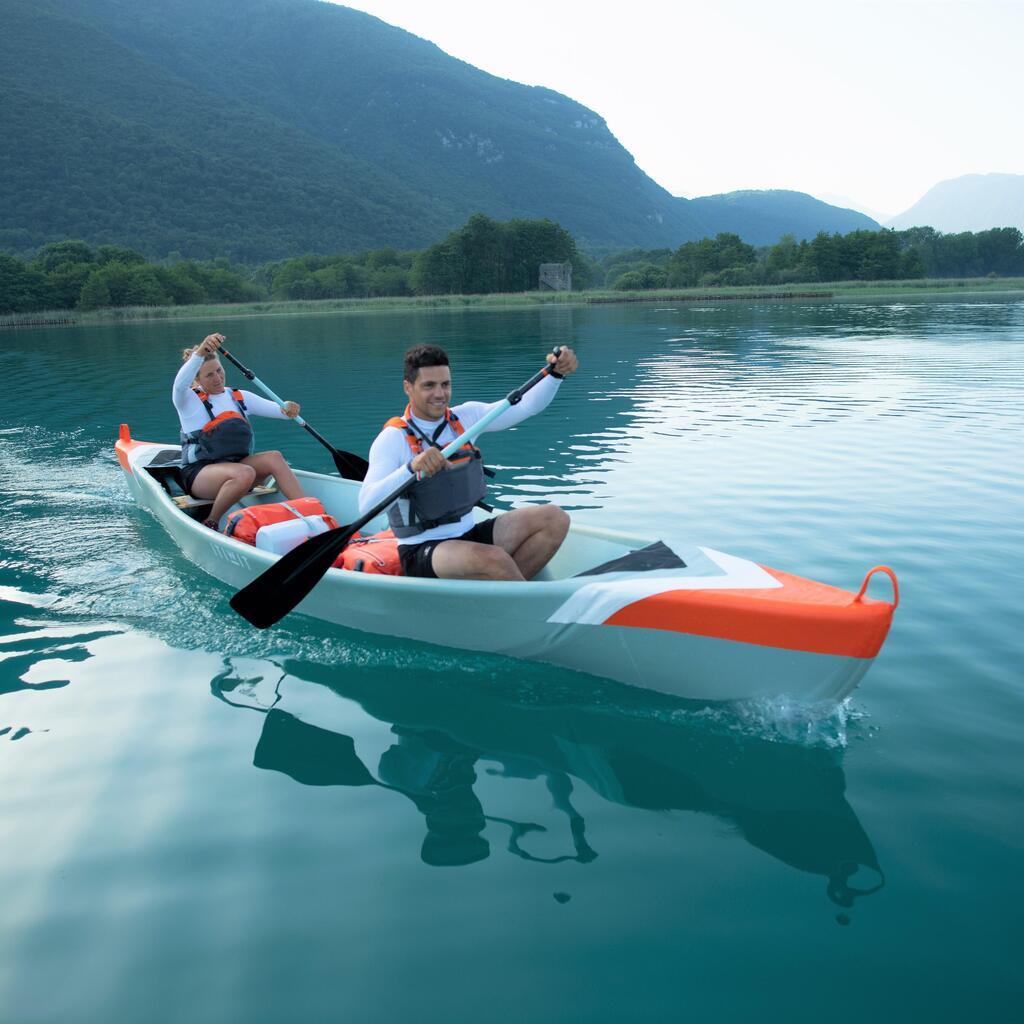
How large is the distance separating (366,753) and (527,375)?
605 inches

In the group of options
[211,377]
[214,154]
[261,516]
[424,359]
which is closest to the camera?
[424,359]

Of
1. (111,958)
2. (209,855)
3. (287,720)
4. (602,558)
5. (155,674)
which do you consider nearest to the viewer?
(111,958)

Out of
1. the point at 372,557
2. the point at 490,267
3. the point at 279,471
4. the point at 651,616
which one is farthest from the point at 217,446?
the point at 490,267

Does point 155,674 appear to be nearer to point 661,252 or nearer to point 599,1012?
point 599,1012

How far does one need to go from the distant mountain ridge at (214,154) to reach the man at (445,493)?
10051 centimetres

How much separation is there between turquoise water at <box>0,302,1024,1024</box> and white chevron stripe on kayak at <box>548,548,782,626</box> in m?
0.48

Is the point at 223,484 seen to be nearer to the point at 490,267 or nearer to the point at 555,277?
the point at 490,267

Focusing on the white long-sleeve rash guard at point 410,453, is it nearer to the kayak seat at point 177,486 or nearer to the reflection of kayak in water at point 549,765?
the reflection of kayak in water at point 549,765

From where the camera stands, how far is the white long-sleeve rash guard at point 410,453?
4.56 metres

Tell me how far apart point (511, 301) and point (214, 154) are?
85.0 m

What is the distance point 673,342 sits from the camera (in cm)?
2708

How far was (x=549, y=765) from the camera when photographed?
3777mm

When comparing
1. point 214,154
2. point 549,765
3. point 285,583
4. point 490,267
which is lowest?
point 490,267

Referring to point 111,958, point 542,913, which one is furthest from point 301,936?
point 542,913
